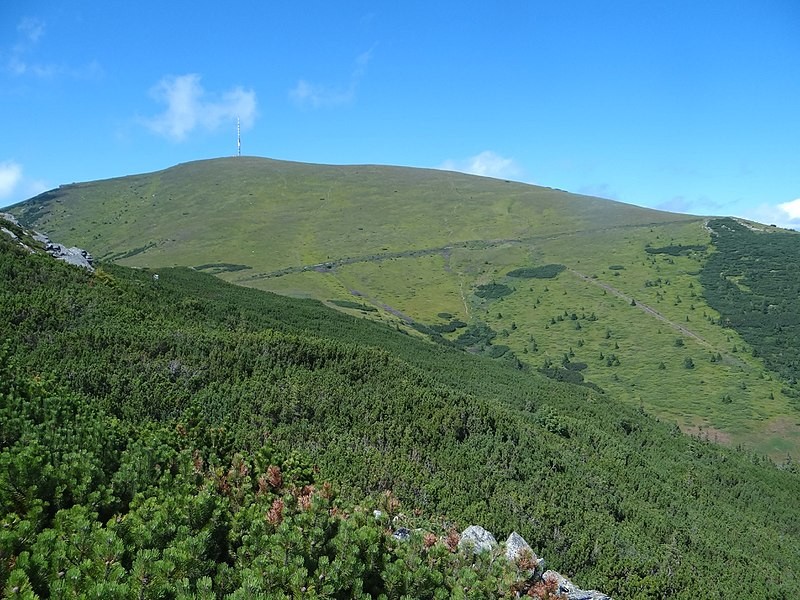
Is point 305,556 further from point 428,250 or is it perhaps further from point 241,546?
point 428,250

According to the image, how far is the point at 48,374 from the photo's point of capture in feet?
39.2

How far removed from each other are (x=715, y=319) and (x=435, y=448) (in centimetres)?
5064

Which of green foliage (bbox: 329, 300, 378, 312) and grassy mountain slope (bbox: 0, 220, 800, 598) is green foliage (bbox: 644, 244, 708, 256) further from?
grassy mountain slope (bbox: 0, 220, 800, 598)

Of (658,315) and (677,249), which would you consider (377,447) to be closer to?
(658,315)

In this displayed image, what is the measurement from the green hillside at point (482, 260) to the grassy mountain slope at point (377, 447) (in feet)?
66.6

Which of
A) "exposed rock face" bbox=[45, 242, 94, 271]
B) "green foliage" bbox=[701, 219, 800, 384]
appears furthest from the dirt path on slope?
"exposed rock face" bbox=[45, 242, 94, 271]

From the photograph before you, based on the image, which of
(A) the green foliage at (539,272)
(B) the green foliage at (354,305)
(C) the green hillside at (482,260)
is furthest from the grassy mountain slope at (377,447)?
(A) the green foliage at (539,272)

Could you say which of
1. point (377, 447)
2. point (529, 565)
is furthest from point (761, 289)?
point (529, 565)

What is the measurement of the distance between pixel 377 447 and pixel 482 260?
69.2m

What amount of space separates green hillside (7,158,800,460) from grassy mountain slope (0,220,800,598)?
66.6 ft

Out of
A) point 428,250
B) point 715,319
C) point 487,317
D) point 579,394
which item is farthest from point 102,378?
point 428,250

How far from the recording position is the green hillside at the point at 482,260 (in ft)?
143

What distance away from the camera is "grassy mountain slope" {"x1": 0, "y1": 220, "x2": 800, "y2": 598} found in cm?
1063

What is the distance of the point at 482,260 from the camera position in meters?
81.1
